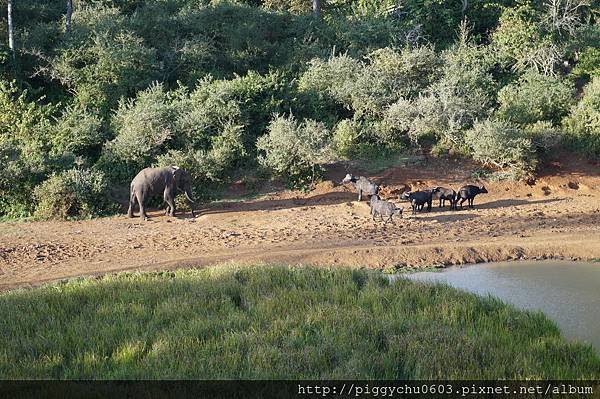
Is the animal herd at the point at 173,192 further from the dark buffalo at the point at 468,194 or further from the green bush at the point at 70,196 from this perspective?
the green bush at the point at 70,196

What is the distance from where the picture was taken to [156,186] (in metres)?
18.0

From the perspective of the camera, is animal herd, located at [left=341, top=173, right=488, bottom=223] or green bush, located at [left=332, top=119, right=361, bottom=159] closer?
animal herd, located at [left=341, top=173, right=488, bottom=223]

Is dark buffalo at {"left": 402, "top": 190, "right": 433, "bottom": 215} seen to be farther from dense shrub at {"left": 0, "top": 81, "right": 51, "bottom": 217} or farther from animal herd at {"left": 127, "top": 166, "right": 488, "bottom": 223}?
dense shrub at {"left": 0, "top": 81, "right": 51, "bottom": 217}

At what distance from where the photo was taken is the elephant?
17953 mm

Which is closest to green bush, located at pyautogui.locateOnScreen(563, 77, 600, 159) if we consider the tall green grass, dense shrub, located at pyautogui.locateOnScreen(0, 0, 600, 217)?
dense shrub, located at pyautogui.locateOnScreen(0, 0, 600, 217)

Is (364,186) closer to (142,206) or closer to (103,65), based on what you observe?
(142,206)

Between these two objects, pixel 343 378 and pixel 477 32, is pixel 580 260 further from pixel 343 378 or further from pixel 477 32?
pixel 477 32

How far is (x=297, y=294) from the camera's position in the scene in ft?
34.2

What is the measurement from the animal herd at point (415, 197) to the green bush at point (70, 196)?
24.4 feet

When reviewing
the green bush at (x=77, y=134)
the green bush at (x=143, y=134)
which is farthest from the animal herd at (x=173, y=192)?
the green bush at (x=77, y=134)

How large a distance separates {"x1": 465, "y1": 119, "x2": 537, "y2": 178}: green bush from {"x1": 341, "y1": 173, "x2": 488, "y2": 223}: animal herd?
4.71 ft

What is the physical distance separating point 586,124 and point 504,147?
12.7 feet

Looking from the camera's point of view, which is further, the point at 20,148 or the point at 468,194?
the point at 20,148

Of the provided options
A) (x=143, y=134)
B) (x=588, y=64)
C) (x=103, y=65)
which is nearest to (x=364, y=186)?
(x=143, y=134)
